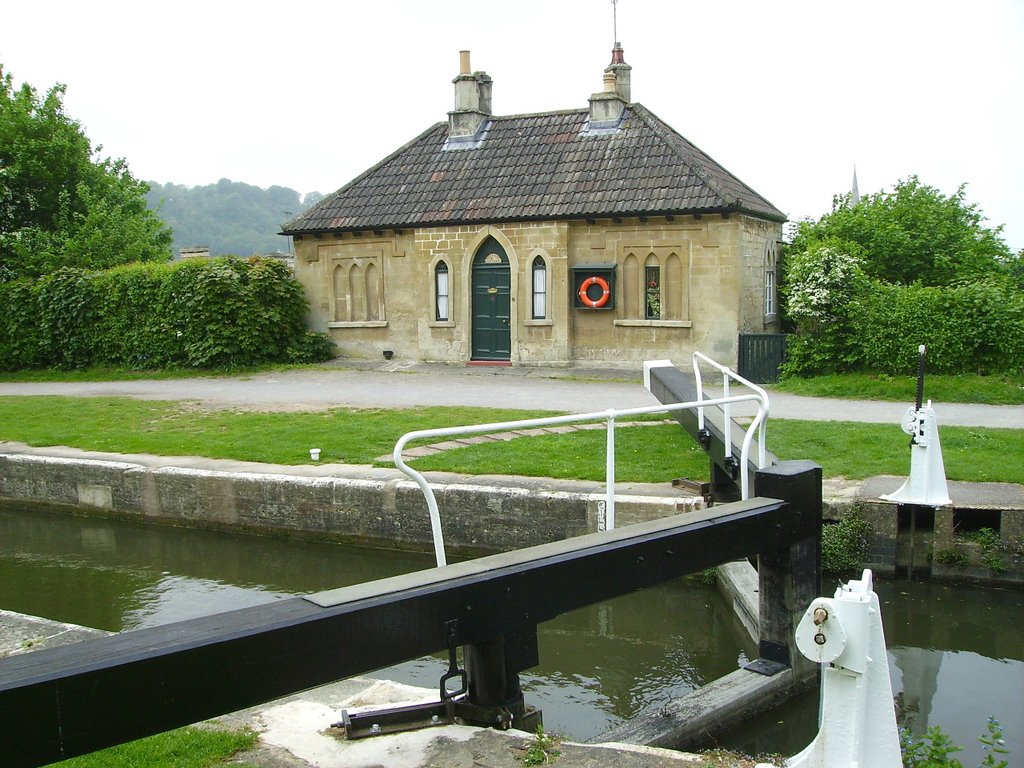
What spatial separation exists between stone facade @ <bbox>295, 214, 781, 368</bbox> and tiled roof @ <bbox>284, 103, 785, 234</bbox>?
1.16ft

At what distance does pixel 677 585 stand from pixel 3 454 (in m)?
9.15

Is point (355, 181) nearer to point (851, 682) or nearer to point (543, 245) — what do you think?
point (543, 245)

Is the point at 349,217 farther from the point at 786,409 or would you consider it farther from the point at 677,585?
the point at 677,585

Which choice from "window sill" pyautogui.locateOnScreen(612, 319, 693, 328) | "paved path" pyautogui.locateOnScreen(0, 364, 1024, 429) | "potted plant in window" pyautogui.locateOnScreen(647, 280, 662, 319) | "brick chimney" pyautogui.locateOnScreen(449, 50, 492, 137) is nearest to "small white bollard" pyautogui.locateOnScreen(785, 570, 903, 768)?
"paved path" pyautogui.locateOnScreen(0, 364, 1024, 429)

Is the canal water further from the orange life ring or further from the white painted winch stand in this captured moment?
the orange life ring

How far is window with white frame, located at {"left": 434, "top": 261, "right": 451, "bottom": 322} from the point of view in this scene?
849 inches

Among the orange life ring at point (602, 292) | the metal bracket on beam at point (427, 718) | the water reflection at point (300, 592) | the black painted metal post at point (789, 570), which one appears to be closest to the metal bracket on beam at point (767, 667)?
the black painted metal post at point (789, 570)

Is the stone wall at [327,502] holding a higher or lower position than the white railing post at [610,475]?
lower

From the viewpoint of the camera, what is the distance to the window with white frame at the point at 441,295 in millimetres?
21562

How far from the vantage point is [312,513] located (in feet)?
34.8

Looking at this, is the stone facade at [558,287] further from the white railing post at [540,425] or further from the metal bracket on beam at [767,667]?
the metal bracket on beam at [767,667]

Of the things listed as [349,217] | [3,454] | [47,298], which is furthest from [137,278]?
[3,454]

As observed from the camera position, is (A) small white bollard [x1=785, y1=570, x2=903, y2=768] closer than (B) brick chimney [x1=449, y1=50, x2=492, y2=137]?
Yes

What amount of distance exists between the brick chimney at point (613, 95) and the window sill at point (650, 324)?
4.84 m
